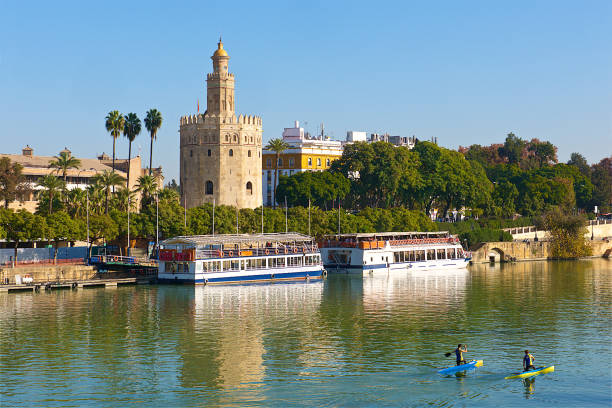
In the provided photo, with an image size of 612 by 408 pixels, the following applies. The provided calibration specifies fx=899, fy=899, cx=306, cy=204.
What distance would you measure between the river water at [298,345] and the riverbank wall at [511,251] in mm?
40431

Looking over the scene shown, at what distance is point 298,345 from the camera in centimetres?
5109

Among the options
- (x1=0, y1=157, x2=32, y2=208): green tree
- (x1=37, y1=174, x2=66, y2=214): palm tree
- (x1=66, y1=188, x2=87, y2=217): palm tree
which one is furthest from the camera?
(x1=0, y1=157, x2=32, y2=208): green tree

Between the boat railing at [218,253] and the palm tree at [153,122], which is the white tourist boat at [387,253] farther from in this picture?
the palm tree at [153,122]

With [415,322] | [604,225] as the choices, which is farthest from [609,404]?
[604,225]

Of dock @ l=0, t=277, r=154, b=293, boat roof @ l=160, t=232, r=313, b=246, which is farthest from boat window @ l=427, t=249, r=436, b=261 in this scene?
dock @ l=0, t=277, r=154, b=293

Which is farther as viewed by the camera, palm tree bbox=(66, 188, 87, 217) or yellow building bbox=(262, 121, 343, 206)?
yellow building bbox=(262, 121, 343, 206)

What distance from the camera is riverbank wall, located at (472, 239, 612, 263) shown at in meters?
121

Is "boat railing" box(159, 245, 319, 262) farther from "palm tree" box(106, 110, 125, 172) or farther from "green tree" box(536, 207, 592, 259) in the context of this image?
"green tree" box(536, 207, 592, 259)

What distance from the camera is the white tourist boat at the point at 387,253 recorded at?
9669 centimetres

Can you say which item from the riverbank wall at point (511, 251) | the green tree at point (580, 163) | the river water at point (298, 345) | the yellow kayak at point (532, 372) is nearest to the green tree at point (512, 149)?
the green tree at point (580, 163)

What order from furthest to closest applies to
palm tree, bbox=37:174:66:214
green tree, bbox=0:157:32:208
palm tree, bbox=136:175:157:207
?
palm tree, bbox=136:175:157:207, green tree, bbox=0:157:32:208, palm tree, bbox=37:174:66:214

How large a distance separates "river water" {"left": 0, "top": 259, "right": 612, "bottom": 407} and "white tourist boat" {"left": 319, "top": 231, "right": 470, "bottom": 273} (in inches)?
617

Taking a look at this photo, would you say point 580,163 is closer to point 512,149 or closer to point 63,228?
point 512,149

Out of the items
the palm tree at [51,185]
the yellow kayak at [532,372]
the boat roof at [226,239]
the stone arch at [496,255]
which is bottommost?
the yellow kayak at [532,372]
